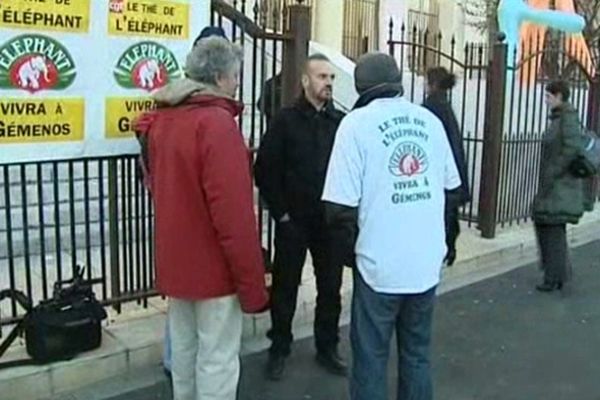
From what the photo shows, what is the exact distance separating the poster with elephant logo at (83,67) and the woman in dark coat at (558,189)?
3098 millimetres

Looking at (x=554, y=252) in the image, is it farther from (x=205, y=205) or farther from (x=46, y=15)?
(x=46, y=15)

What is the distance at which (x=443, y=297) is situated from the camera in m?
6.25

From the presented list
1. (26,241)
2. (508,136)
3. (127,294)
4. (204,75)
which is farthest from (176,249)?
(508,136)

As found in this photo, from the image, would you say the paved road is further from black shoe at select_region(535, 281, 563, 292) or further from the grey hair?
the grey hair

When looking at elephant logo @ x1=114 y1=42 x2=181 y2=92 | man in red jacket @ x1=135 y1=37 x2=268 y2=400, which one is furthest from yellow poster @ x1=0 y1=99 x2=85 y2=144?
man in red jacket @ x1=135 y1=37 x2=268 y2=400

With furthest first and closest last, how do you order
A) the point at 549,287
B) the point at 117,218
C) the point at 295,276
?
the point at 549,287
the point at 117,218
the point at 295,276

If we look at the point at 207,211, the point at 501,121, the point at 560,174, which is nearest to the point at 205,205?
the point at 207,211

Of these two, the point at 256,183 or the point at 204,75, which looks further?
the point at 256,183

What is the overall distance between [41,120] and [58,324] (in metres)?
1.10

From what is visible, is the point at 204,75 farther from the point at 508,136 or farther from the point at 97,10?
the point at 508,136

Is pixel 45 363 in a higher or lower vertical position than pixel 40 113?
lower

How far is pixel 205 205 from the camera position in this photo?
10.6 feet

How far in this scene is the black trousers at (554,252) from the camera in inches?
250

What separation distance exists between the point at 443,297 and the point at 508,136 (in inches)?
99.3
